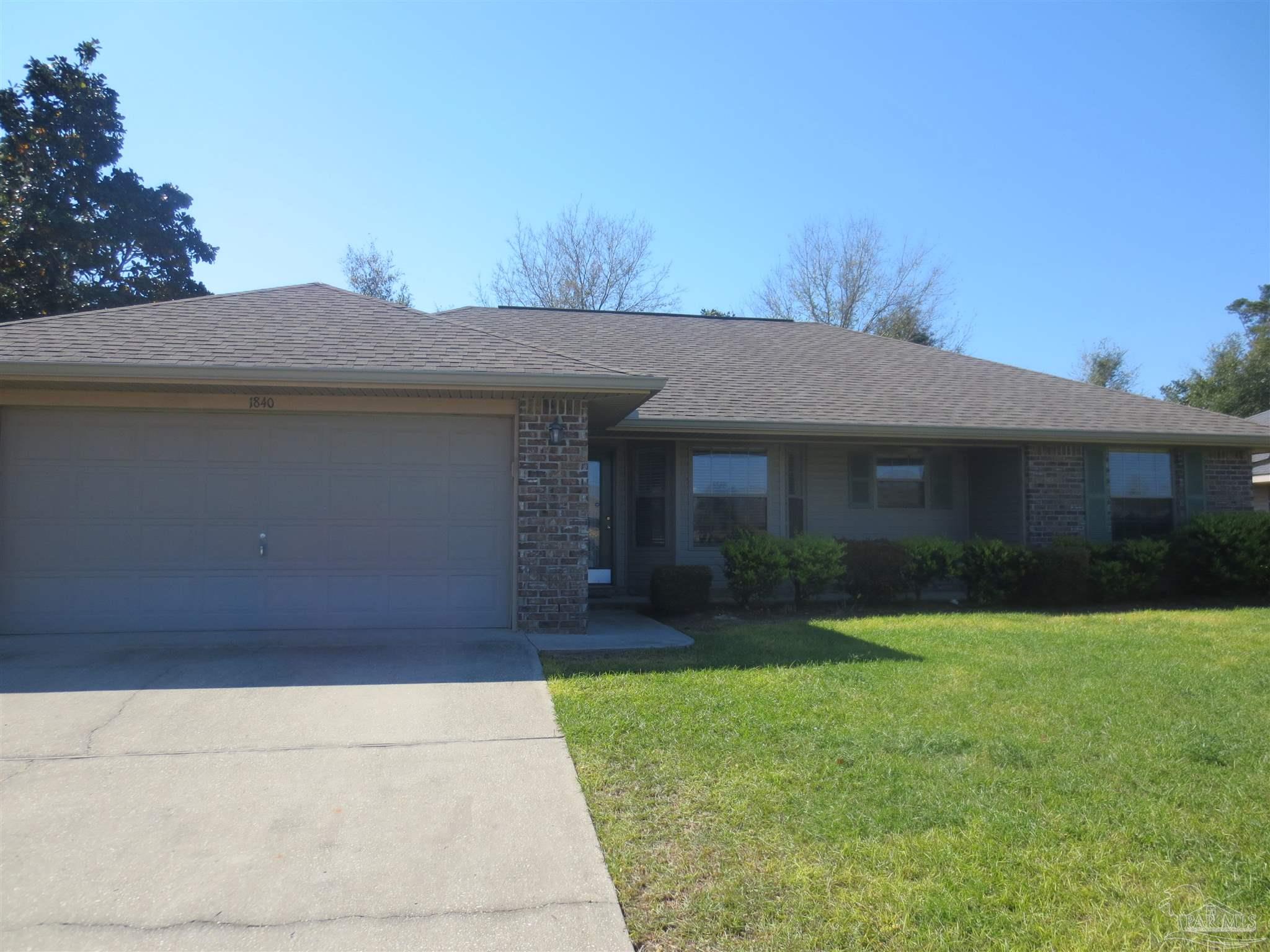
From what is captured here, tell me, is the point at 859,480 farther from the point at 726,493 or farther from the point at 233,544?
the point at 233,544

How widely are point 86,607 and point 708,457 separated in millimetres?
7599

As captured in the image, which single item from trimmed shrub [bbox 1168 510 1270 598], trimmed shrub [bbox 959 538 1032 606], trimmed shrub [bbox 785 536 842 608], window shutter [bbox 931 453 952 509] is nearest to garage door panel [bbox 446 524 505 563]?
trimmed shrub [bbox 785 536 842 608]

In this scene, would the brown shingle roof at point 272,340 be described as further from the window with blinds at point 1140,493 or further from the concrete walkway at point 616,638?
the window with blinds at point 1140,493

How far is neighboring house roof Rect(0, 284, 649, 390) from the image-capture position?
26.4 feet

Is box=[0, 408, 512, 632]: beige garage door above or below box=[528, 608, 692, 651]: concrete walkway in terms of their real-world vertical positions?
above

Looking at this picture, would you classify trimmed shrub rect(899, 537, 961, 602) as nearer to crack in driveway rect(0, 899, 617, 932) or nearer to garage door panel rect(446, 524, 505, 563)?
garage door panel rect(446, 524, 505, 563)

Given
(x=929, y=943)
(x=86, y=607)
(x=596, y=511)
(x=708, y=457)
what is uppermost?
(x=708, y=457)

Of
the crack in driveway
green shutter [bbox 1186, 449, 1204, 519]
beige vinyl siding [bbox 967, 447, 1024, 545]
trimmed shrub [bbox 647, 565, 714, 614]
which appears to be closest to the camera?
the crack in driveway

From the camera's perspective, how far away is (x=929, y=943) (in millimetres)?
3146

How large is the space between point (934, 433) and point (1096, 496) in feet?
9.65

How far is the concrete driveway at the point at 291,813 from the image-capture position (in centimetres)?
335

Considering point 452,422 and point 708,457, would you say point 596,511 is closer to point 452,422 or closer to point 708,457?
point 708,457

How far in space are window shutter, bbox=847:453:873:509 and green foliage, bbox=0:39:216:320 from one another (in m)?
19.0

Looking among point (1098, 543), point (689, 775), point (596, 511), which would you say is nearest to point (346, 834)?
point (689, 775)
